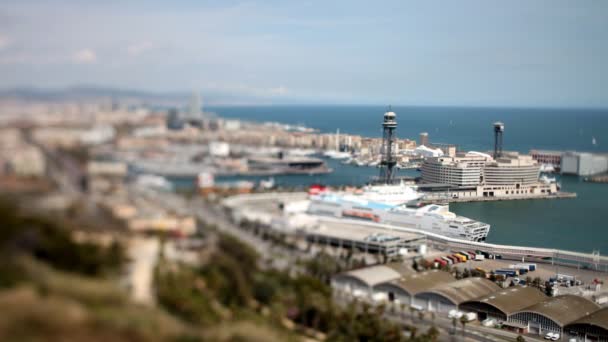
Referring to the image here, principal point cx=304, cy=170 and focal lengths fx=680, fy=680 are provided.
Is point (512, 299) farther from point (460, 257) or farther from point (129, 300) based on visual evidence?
point (129, 300)

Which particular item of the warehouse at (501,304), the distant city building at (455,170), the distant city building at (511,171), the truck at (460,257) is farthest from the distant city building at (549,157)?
the warehouse at (501,304)

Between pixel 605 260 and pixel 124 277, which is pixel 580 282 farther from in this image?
pixel 124 277

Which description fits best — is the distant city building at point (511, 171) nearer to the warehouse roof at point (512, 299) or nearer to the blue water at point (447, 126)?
the blue water at point (447, 126)

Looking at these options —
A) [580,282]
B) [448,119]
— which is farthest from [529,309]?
[448,119]

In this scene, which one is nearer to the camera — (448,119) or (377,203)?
(377,203)

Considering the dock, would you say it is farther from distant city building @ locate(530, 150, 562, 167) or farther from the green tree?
distant city building @ locate(530, 150, 562, 167)
